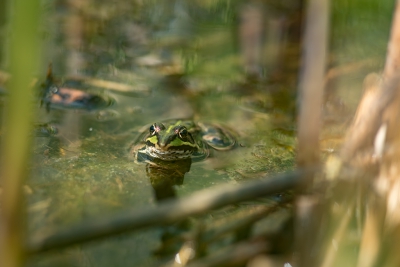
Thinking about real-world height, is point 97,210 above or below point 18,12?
below

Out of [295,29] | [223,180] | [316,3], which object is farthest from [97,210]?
[295,29]

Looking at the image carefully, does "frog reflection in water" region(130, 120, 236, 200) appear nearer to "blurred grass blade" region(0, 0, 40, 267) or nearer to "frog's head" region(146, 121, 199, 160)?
"frog's head" region(146, 121, 199, 160)

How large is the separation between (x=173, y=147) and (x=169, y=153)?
52mm

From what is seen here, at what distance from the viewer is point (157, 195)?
2623mm

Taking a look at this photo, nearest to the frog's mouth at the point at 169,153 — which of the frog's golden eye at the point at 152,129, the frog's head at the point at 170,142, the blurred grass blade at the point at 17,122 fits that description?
the frog's head at the point at 170,142

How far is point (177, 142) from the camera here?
306cm

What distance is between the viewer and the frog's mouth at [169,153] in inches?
121

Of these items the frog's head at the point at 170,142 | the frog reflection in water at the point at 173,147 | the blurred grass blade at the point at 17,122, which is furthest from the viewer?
the frog's head at the point at 170,142

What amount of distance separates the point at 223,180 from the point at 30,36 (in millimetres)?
1818

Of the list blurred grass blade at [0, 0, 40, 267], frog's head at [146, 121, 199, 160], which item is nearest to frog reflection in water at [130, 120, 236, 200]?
frog's head at [146, 121, 199, 160]

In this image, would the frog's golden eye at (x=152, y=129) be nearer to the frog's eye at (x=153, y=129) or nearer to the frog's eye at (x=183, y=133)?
the frog's eye at (x=153, y=129)

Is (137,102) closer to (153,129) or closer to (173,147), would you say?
(153,129)

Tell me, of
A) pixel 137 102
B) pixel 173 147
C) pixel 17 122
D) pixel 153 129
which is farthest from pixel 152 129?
pixel 17 122

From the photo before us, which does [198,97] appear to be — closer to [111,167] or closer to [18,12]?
[111,167]
